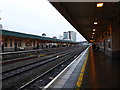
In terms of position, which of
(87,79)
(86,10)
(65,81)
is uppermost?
(86,10)

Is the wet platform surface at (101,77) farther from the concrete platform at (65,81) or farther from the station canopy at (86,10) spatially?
the station canopy at (86,10)

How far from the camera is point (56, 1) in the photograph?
Result: 6484 mm

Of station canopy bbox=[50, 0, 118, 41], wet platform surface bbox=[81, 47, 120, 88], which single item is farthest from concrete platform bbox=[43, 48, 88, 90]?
station canopy bbox=[50, 0, 118, 41]

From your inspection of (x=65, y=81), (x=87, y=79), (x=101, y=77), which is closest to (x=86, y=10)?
(x=101, y=77)

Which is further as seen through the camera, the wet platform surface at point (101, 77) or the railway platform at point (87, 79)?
the railway platform at point (87, 79)

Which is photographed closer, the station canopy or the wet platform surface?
the wet platform surface

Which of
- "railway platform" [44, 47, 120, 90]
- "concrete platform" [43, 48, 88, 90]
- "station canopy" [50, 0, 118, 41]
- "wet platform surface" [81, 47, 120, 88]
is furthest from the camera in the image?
"station canopy" [50, 0, 118, 41]

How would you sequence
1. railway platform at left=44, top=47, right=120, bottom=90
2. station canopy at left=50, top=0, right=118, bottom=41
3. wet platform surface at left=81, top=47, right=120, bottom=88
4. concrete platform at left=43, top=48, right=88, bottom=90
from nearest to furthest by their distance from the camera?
wet platform surface at left=81, top=47, right=120, bottom=88 < railway platform at left=44, top=47, right=120, bottom=90 < concrete platform at left=43, top=48, right=88, bottom=90 < station canopy at left=50, top=0, right=118, bottom=41

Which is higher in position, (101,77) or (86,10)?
(86,10)

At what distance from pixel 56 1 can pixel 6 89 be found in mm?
4851

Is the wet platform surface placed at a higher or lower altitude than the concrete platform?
higher

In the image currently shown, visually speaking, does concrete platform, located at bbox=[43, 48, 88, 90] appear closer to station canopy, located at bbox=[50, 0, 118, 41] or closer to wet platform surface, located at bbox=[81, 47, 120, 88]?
wet platform surface, located at bbox=[81, 47, 120, 88]

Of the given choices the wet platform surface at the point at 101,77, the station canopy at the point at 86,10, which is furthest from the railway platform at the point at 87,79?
the station canopy at the point at 86,10

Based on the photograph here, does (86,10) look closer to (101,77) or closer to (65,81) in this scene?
(101,77)
